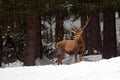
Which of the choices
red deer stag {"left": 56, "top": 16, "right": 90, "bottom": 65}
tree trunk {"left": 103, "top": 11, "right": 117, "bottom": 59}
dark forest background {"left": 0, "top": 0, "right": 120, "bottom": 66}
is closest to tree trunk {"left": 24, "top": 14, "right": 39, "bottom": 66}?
dark forest background {"left": 0, "top": 0, "right": 120, "bottom": 66}

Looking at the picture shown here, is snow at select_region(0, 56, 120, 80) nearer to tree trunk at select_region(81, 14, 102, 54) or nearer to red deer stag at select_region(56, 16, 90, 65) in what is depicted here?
red deer stag at select_region(56, 16, 90, 65)

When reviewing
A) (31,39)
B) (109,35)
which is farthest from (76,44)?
(109,35)

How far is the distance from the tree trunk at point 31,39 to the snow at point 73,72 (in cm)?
557

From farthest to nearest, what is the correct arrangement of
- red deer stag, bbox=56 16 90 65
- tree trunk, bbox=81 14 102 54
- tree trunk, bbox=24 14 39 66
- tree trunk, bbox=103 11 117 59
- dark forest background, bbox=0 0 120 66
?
tree trunk, bbox=81 14 102 54 → tree trunk, bbox=103 11 117 59 → tree trunk, bbox=24 14 39 66 → dark forest background, bbox=0 0 120 66 → red deer stag, bbox=56 16 90 65

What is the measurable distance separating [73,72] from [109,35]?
8185mm

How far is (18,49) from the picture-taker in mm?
18609

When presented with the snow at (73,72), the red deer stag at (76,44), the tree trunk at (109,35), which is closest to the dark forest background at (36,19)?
the tree trunk at (109,35)

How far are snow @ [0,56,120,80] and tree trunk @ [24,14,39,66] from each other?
557 cm

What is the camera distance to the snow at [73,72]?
6.52 meters

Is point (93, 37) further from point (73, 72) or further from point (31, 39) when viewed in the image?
point (73, 72)

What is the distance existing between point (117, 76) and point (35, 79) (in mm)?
1713

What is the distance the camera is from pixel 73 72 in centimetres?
717

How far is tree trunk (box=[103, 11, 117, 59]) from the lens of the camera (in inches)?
593

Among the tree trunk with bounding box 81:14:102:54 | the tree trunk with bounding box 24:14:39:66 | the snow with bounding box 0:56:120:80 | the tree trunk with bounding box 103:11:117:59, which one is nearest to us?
the snow with bounding box 0:56:120:80
